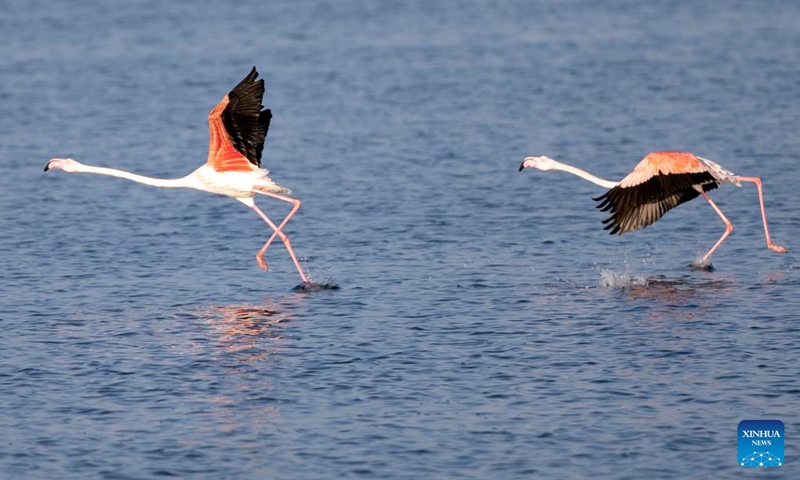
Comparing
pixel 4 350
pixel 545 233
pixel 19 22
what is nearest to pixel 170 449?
pixel 4 350

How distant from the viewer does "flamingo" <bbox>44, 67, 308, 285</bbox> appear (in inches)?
593

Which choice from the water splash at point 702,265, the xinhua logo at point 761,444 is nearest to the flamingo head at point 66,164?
the water splash at point 702,265

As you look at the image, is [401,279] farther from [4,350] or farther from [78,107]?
[78,107]

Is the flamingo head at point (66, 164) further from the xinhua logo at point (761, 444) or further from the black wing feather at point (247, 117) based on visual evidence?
the xinhua logo at point (761, 444)

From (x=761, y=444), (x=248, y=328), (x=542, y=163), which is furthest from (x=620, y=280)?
(x=761, y=444)

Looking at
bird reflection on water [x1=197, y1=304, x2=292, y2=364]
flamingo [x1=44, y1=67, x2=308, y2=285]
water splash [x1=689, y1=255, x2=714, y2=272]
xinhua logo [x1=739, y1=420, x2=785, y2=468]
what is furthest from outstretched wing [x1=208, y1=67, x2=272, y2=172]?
xinhua logo [x1=739, y1=420, x2=785, y2=468]

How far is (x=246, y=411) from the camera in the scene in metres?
11.3

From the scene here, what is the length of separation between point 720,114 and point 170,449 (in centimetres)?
1888

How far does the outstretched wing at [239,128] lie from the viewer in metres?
14.9

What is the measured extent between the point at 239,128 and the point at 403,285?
253 centimetres

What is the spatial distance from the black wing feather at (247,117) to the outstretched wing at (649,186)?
3.89m

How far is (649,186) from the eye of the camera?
15414 millimetres

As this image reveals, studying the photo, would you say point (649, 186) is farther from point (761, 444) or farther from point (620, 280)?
point (761, 444)

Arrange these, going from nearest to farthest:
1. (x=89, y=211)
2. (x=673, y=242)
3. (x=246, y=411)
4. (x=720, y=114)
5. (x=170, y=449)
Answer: (x=170, y=449), (x=246, y=411), (x=673, y=242), (x=89, y=211), (x=720, y=114)
